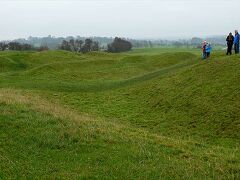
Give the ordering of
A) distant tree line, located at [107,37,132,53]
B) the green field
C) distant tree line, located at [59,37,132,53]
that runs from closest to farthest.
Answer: the green field → distant tree line, located at [59,37,132,53] → distant tree line, located at [107,37,132,53]

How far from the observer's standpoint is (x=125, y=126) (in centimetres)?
1914

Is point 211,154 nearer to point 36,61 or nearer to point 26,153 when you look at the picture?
point 26,153

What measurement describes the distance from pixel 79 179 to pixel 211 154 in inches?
182

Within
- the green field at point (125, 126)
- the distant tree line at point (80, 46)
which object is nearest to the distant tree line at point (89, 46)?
the distant tree line at point (80, 46)

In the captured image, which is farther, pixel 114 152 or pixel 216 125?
pixel 216 125

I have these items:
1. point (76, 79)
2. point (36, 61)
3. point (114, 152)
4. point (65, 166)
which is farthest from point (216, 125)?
point (36, 61)

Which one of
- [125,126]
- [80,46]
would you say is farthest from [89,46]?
Answer: [125,126]

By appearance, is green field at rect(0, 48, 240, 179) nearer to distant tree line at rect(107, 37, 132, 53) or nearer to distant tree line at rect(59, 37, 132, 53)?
distant tree line at rect(59, 37, 132, 53)

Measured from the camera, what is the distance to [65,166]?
10883mm

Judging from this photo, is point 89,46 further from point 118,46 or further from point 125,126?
point 125,126

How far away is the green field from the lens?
10742 mm

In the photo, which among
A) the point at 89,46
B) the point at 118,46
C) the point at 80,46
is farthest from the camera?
the point at 118,46

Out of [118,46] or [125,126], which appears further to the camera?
[118,46]

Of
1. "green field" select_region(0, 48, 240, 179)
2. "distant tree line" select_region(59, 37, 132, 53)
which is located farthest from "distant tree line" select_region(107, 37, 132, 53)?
"green field" select_region(0, 48, 240, 179)
